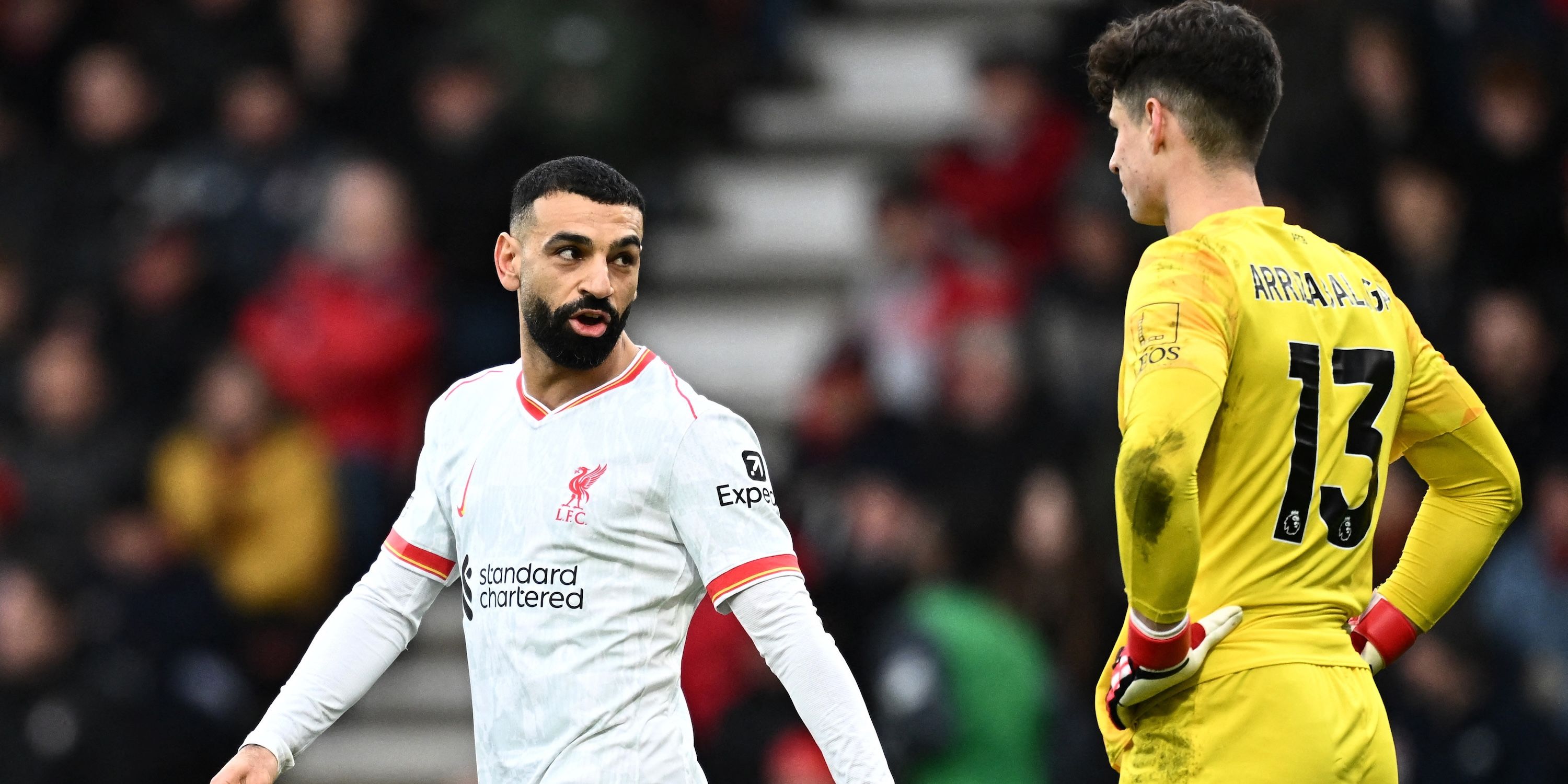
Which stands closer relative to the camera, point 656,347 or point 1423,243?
point 1423,243

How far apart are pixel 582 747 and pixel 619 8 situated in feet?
21.5

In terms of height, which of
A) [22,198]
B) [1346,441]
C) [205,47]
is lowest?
[1346,441]

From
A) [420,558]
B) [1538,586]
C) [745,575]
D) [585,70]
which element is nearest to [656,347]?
[585,70]

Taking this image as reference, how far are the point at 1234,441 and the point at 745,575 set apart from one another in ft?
3.30

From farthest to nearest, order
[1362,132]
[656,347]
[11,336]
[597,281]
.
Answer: [656,347] < [11,336] < [1362,132] < [597,281]

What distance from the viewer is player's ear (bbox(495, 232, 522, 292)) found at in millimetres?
4316

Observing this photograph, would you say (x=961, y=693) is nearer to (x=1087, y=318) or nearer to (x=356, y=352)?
(x=1087, y=318)

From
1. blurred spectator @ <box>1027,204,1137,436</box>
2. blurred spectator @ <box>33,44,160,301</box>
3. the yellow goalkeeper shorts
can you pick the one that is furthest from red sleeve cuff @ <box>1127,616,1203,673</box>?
blurred spectator @ <box>33,44,160,301</box>

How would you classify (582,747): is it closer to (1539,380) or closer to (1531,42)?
(1539,380)

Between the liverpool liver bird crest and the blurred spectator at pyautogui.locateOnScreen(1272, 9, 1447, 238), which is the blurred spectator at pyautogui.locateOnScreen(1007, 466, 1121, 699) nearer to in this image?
the blurred spectator at pyautogui.locateOnScreen(1272, 9, 1447, 238)

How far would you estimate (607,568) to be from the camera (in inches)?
162

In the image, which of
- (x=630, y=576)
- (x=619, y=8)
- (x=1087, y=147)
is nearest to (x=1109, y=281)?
(x=1087, y=147)

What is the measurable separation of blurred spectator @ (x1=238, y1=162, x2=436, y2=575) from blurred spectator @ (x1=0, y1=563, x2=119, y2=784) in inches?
49.2

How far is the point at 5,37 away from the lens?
431 inches
